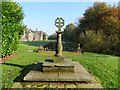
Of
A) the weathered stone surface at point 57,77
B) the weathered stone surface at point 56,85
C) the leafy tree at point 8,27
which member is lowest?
the weathered stone surface at point 56,85

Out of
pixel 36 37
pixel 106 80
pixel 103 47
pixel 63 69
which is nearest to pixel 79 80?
pixel 63 69

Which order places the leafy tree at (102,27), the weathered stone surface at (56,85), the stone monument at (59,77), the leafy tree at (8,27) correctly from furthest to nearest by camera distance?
the leafy tree at (102,27) → the leafy tree at (8,27) → the stone monument at (59,77) → the weathered stone surface at (56,85)

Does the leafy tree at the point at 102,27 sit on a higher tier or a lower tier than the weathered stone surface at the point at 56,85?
higher

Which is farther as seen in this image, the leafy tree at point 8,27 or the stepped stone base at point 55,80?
the leafy tree at point 8,27

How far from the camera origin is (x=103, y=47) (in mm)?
35344

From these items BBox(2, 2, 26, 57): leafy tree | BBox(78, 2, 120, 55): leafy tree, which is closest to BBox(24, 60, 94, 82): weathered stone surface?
BBox(2, 2, 26, 57): leafy tree

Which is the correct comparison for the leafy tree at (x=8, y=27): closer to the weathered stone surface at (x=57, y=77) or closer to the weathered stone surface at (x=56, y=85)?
the weathered stone surface at (x=57, y=77)

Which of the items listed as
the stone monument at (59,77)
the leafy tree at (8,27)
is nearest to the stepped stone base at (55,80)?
the stone monument at (59,77)

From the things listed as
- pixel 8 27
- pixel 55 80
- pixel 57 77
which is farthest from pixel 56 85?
pixel 8 27

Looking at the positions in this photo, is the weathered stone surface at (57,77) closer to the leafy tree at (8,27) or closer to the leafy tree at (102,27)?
the leafy tree at (8,27)

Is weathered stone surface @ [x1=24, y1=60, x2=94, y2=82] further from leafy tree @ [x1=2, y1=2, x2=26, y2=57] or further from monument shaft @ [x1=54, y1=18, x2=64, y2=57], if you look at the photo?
leafy tree @ [x1=2, y1=2, x2=26, y2=57]

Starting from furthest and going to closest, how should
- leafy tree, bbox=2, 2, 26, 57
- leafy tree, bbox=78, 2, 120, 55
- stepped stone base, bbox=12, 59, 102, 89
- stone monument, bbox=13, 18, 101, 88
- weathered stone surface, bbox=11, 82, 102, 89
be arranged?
leafy tree, bbox=78, 2, 120, 55 → leafy tree, bbox=2, 2, 26, 57 → stone monument, bbox=13, 18, 101, 88 → stepped stone base, bbox=12, 59, 102, 89 → weathered stone surface, bbox=11, 82, 102, 89

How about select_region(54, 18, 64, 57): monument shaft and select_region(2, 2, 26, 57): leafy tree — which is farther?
select_region(2, 2, 26, 57): leafy tree

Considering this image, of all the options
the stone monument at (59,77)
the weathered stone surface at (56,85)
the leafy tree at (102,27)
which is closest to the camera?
the weathered stone surface at (56,85)
